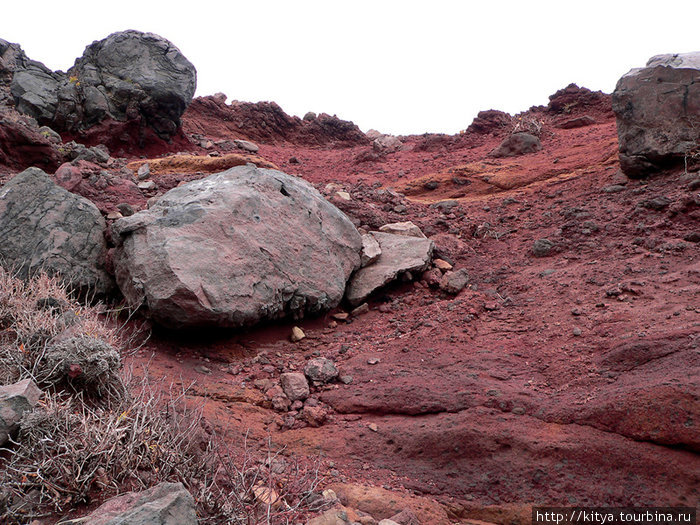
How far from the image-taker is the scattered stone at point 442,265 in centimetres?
546

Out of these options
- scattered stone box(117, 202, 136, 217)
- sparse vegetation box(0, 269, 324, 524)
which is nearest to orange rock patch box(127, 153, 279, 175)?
scattered stone box(117, 202, 136, 217)

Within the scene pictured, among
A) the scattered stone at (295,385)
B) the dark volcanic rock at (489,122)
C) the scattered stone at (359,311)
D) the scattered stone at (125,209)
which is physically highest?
the dark volcanic rock at (489,122)

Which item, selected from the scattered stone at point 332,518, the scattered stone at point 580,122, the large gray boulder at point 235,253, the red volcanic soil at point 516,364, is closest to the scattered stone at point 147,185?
the large gray boulder at point 235,253

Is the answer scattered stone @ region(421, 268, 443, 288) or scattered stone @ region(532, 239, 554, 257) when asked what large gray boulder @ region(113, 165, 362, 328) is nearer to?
scattered stone @ region(421, 268, 443, 288)

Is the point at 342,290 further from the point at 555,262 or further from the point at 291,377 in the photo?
the point at 555,262

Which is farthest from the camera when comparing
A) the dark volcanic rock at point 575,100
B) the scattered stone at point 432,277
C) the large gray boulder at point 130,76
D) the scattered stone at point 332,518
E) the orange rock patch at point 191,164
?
the dark volcanic rock at point 575,100

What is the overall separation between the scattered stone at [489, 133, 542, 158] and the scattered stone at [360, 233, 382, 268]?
4457 millimetres

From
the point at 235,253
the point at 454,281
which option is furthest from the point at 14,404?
the point at 454,281

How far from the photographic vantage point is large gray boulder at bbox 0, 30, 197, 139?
395 inches

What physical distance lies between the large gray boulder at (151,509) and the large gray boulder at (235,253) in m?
2.16

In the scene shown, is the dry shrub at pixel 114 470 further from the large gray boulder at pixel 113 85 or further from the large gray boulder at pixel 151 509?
the large gray boulder at pixel 113 85

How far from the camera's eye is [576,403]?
121 inches

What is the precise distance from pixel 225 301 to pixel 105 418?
1.76 meters

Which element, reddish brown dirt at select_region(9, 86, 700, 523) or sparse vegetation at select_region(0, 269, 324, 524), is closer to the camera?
sparse vegetation at select_region(0, 269, 324, 524)
